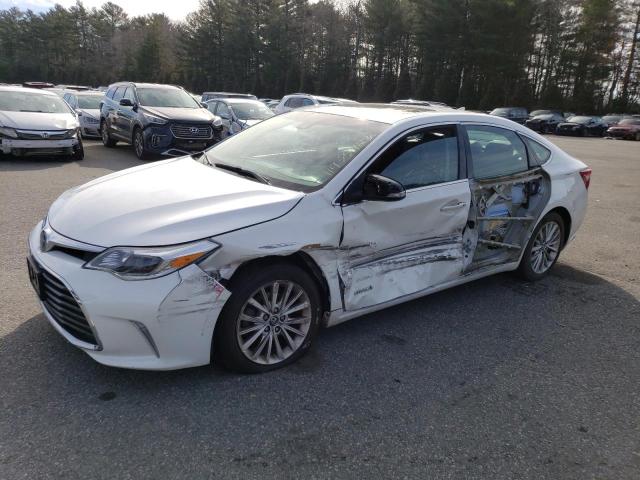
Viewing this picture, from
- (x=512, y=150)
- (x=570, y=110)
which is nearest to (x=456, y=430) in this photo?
(x=512, y=150)

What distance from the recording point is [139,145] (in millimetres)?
12227

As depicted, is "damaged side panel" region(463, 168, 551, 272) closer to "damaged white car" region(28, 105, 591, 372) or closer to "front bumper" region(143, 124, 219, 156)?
"damaged white car" region(28, 105, 591, 372)

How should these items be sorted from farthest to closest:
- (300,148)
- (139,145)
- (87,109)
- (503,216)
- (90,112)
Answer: (87,109) → (90,112) → (139,145) → (503,216) → (300,148)

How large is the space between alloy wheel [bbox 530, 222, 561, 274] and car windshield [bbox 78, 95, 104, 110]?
15.5 metres

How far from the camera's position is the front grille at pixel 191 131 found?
38.1ft

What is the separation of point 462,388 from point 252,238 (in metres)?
1.58

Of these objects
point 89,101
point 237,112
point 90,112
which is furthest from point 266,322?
point 89,101

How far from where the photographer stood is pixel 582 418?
3.05 meters

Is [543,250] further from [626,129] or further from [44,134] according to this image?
[626,129]

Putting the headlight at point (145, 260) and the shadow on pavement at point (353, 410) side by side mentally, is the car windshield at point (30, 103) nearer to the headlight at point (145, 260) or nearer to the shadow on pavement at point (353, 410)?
the shadow on pavement at point (353, 410)

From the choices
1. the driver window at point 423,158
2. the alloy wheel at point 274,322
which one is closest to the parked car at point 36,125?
the driver window at point 423,158

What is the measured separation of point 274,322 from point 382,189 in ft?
3.57

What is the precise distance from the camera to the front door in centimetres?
353

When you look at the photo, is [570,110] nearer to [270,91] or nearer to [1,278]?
[270,91]
